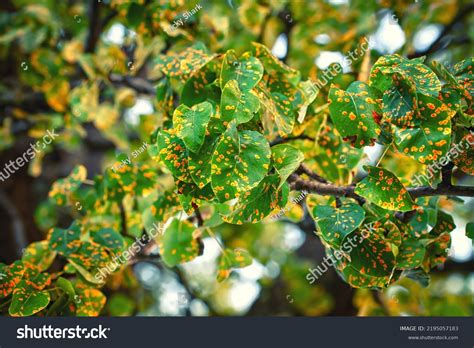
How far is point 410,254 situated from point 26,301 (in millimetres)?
704

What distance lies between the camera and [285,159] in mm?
791

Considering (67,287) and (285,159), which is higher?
(285,159)

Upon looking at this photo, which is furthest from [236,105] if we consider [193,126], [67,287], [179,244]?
[67,287]

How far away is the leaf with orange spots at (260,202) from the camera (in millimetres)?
788

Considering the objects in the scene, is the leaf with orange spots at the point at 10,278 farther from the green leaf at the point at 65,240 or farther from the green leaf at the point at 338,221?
the green leaf at the point at 338,221

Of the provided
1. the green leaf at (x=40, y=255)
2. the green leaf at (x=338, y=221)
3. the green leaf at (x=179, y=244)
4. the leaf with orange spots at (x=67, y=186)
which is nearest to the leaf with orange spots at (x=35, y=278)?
the green leaf at (x=40, y=255)

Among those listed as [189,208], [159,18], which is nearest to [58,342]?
[189,208]

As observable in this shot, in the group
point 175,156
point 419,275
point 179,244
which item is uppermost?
point 175,156

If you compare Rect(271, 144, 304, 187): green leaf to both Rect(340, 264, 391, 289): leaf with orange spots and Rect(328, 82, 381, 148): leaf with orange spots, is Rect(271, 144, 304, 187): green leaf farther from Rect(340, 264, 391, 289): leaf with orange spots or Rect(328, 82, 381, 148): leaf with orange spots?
Rect(340, 264, 391, 289): leaf with orange spots

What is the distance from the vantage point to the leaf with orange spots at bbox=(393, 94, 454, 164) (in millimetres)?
740

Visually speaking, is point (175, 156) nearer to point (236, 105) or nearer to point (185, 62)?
point (236, 105)

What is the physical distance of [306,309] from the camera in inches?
103

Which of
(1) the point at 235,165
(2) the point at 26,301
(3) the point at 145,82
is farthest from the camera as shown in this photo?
(3) the point at 145,82

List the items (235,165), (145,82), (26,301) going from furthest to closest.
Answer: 1. (145,82)
2. (26,301)
3. (235,165)
